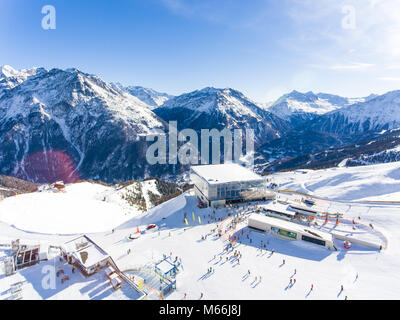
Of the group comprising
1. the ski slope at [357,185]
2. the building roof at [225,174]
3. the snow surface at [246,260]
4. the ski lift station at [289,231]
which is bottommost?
the snow surface at [246,260]

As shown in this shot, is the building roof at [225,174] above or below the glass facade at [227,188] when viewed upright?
above

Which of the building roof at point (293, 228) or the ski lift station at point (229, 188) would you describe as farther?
the ski lift station at point (229, 188)

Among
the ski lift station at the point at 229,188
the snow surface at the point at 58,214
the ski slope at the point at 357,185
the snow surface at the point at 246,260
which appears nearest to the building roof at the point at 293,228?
the snow surface at the point at 246,260

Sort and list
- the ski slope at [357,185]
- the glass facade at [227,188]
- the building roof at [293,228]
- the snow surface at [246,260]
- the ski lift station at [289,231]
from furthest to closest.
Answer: the ski slope at [357,185] → the glass facade at [227,188] → the building roof at [293,228] → the ski lift station at [289,231] → the snow surface at [246,260]

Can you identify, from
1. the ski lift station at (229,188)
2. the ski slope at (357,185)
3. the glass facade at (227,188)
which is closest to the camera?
the glass facade at (227,188)

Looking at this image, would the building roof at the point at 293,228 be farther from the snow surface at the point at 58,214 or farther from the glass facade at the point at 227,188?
the snow surface at the point at 58,214

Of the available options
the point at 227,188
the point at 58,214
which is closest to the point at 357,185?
the point at 227,188
